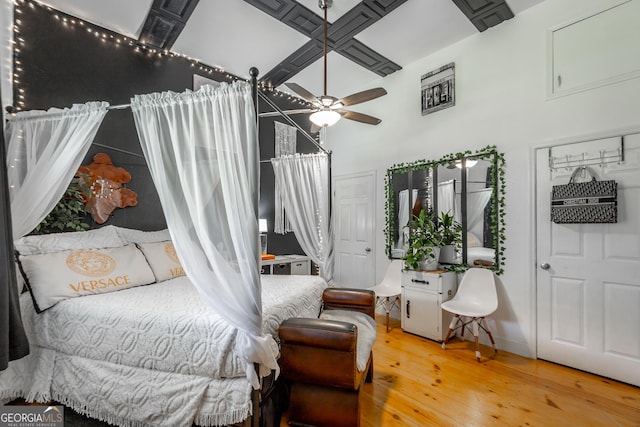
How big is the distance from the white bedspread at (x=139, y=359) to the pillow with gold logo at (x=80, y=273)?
Result: 93 millimetres

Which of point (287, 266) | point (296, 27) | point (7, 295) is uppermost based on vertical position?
point (296, 27)

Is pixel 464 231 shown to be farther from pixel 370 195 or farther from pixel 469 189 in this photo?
pixel 370 195

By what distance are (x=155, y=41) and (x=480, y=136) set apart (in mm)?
3808

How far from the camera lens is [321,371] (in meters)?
1.70

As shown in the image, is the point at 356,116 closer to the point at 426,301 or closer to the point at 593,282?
the point at 426,301

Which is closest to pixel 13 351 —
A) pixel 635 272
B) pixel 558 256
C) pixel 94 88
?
pixel 94 88

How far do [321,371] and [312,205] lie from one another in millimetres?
2110

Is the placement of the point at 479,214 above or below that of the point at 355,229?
above

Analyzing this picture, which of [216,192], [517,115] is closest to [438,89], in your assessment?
[517,115]

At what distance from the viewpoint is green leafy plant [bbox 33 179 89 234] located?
2.50 meters

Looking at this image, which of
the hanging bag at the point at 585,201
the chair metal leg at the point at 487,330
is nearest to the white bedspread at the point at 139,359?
the chair metal leg at the point at 487,330

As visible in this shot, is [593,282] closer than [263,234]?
Yes

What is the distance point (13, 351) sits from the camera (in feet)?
5.73

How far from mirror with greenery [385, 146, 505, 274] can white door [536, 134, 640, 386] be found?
1.28 ft
